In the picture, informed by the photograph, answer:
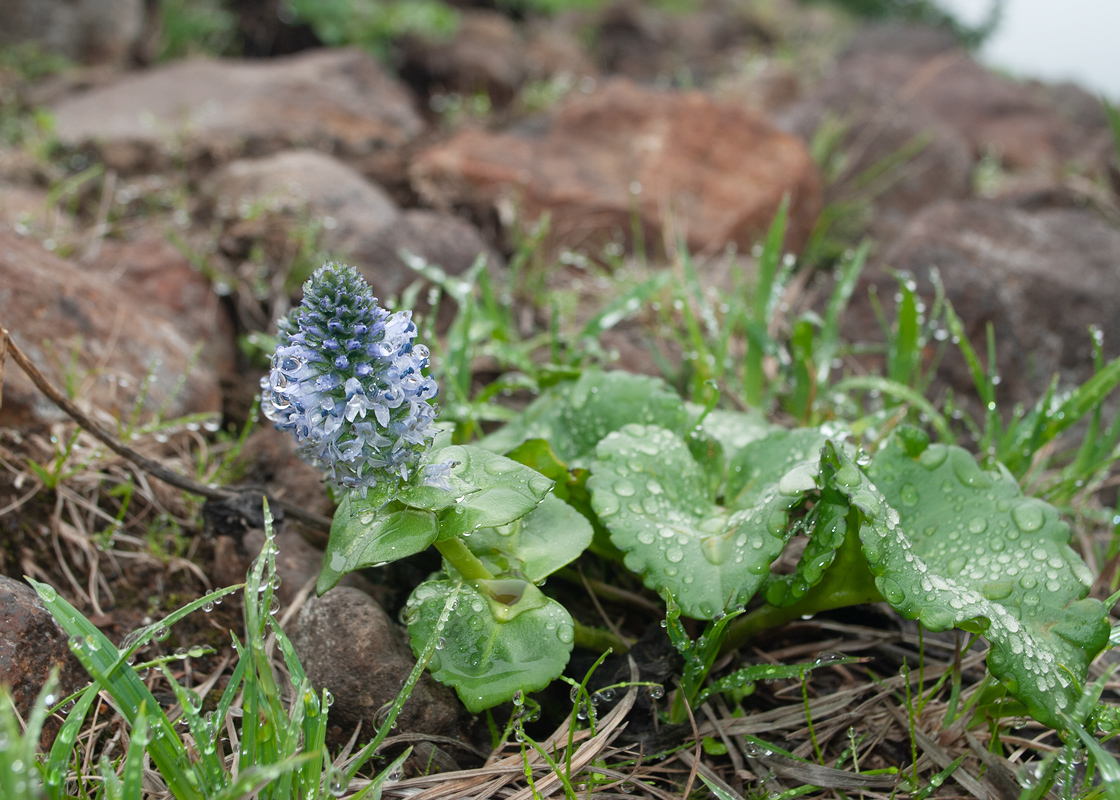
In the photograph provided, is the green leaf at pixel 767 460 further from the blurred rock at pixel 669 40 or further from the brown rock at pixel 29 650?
the blurred rock at pixel 669 40

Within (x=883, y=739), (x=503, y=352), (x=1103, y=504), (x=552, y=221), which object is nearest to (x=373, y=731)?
(x=883, y=739)

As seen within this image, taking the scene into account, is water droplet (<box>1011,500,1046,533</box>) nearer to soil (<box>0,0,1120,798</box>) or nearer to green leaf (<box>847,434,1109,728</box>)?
green leaf (<box>847,434,1109,728</box>)

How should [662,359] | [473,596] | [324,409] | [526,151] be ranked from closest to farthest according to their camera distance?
[324,409] → [473,596] → [662,359] → [526,151]

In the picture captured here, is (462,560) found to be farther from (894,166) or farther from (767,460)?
(894,166)

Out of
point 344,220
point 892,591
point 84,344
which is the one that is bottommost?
point 84,344

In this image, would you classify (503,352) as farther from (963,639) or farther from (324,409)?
(963,639)

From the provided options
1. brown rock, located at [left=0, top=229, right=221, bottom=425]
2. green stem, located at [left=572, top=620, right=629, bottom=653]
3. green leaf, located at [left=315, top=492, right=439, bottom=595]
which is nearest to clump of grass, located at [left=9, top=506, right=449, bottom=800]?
green leaf, located at [left=315, top=492, right=439, bottom=595]

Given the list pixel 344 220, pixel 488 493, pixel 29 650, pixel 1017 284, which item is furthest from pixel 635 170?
pixel 29 650
